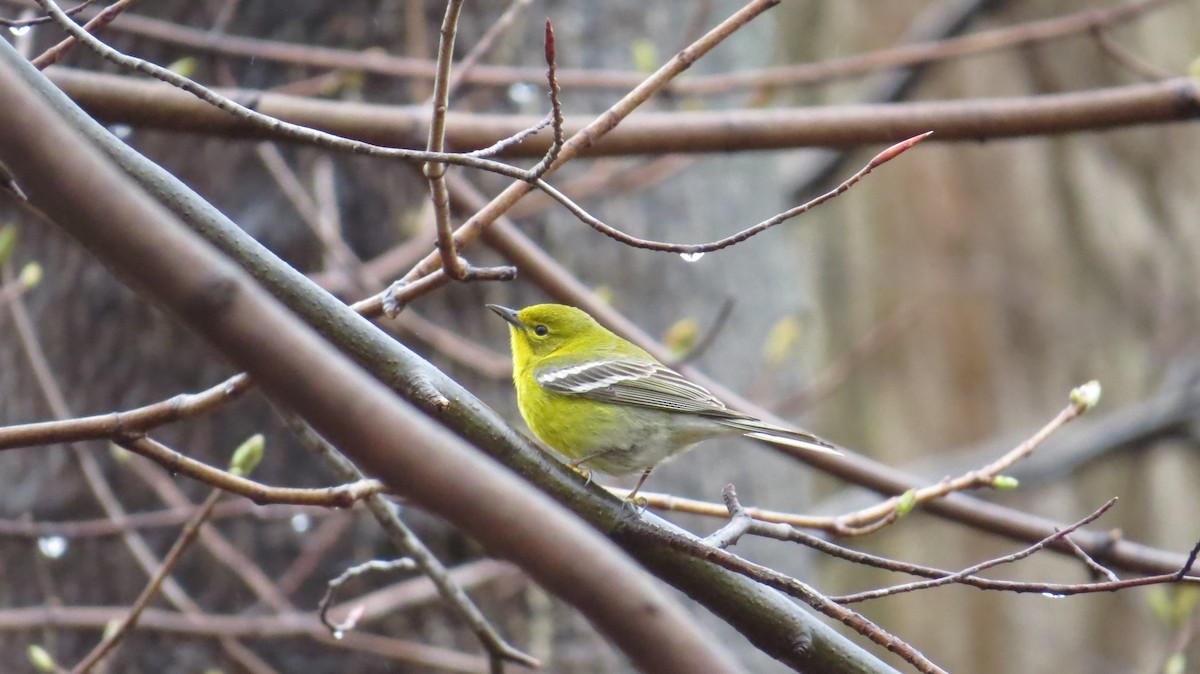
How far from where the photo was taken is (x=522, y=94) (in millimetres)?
3764

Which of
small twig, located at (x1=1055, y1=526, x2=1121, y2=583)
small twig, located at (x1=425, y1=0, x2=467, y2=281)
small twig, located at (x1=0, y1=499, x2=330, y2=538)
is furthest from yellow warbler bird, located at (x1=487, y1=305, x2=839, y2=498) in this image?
small twig, located at (x1=425, y1=0, x2=467, y2=281)

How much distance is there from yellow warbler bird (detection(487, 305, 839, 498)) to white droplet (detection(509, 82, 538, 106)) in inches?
39.2

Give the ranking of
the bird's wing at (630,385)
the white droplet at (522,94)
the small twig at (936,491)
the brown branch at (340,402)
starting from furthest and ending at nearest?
1. the white droplet at (522,94)
2. the bird's wing at (630,385)
3. the small twig at (936,491)
4. the brown branch at (340,402)

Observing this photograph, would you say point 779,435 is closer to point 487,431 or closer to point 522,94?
point 487,431

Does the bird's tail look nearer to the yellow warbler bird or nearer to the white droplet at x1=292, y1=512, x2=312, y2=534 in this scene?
the yellow warbler bird

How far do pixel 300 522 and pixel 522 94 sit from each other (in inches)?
62.3

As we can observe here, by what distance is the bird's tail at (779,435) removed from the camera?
2.21 m

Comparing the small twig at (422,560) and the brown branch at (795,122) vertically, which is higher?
the brown branch at (795,122)

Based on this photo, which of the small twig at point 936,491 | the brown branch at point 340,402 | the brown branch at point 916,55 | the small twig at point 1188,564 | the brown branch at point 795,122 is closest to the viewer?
the brown branch at point 340,402

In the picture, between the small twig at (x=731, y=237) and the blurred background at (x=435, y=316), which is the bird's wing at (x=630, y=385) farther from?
the small twig at (x=731, y=237)

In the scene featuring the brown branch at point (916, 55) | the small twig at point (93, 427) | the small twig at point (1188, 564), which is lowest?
the small twig at point (93, 427)

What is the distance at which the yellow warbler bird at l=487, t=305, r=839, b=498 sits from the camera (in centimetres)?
268

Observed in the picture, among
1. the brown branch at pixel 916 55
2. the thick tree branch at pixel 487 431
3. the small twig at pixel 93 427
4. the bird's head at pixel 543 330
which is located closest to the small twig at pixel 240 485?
the small twig at pixel 93 427

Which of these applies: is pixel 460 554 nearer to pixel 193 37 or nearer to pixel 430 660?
pixel 430 660
